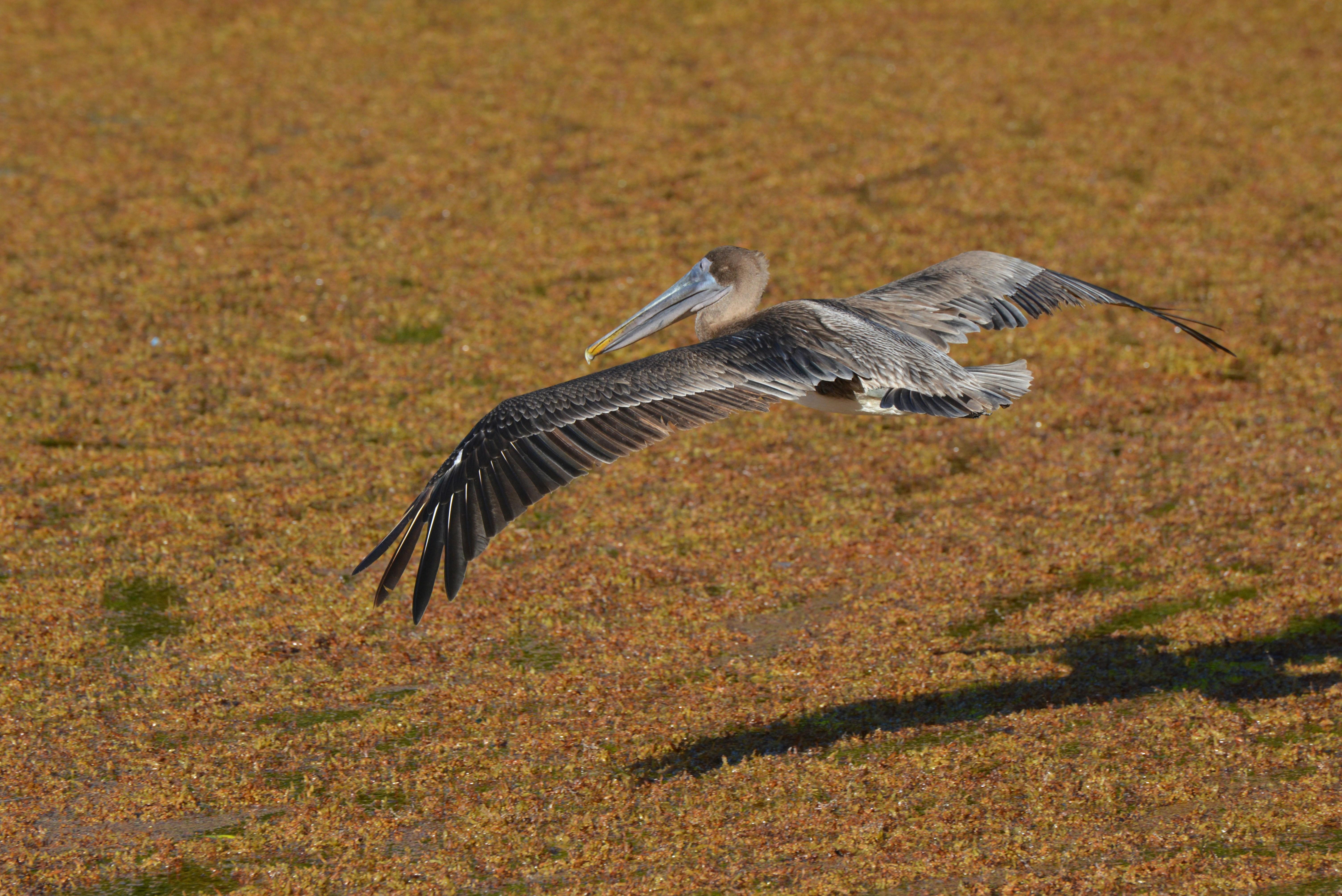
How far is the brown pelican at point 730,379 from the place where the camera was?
573cm

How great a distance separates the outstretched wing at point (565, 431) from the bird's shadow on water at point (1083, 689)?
145cm

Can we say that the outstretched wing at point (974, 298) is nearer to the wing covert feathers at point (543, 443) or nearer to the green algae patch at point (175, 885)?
the wing covert feathers at point (543, 443)

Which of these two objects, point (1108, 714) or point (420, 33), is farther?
point (420, 33)

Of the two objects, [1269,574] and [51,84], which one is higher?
[51,84]

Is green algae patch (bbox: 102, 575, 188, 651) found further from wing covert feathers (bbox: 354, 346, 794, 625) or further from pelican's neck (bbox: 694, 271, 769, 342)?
pelican's neck (bbox: 694, 271, 769, 342)

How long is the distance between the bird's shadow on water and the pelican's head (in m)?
2.37

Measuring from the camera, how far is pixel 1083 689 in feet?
→ 22.1

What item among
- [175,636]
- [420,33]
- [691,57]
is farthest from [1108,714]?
[420,33]

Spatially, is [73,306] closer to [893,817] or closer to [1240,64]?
[893,817]

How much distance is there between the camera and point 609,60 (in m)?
15.9

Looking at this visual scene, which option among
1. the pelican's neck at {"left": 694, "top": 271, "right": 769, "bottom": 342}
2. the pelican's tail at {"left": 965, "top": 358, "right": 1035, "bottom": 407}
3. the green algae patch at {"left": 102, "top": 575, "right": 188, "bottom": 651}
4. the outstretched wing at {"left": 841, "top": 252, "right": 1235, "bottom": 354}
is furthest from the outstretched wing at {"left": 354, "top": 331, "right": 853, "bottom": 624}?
the green algae patch at {"left": 102, "top": 575, "right": 188, "bottom": 651}

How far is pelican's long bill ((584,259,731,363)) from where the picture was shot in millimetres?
7688

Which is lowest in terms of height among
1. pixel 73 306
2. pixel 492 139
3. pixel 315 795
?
pixel 315 795

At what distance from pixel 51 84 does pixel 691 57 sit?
728cm
